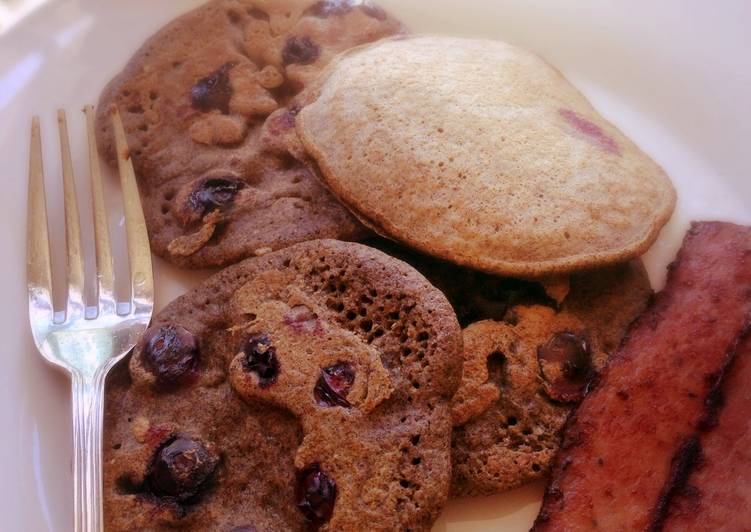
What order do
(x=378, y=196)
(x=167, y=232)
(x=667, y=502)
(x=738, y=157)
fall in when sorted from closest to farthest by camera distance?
(x=667, y=502) → (x=378, y=196) → (x=167, y=232) → (x=738, y=157)

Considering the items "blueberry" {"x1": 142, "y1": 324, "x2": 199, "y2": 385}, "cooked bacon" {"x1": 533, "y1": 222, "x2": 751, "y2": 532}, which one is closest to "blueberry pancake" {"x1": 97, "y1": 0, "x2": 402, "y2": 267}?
"blueberry" {"x1": 142, "y1": 324, "x2": 199, "y2": 385}

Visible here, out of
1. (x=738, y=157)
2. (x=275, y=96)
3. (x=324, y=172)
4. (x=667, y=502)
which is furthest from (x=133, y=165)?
(x=738, y=157)

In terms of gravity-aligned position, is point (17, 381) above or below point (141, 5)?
below

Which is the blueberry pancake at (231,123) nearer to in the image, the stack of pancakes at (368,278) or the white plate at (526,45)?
the stack of pancakes at (368,278)

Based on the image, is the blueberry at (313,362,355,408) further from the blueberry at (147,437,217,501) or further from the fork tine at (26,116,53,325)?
the fork tine at (26,116,53,325)

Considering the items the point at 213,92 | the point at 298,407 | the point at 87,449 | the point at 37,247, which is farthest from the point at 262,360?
the point at 213,92

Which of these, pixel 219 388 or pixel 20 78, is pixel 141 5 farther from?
pixel 219 388

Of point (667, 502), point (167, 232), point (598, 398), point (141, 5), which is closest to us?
point (667, 502)
